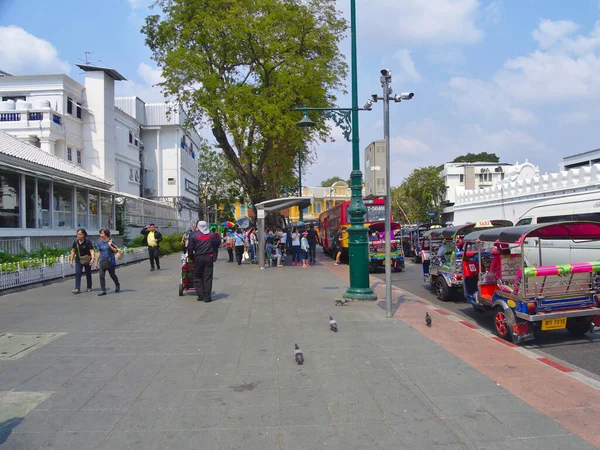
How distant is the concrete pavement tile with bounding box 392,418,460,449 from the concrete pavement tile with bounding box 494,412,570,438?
568 mm

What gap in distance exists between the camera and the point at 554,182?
798 inches

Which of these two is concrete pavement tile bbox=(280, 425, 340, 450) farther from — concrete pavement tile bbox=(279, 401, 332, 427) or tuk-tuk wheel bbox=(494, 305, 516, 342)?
tuk-tuk wheel bbox=(494, 305, 516, 342)

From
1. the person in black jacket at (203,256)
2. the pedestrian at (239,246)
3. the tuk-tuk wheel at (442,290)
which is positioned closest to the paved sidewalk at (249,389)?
the person in black jacket at (203,256)

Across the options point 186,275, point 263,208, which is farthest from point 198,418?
point 263,208

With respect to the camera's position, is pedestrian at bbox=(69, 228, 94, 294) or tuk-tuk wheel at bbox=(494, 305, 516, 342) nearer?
tuk-tuk wheel at bbox=(494, 305, 516, 342)

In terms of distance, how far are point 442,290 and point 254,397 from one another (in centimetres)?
782

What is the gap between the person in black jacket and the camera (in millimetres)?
10000

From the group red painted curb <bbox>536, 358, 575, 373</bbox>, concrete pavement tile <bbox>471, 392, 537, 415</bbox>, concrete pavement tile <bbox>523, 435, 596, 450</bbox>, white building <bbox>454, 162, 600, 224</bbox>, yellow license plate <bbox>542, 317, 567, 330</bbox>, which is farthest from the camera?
white building <bbox>454, 162, 600, 224</bbox>

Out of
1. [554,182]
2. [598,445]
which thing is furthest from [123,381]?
[554,182]

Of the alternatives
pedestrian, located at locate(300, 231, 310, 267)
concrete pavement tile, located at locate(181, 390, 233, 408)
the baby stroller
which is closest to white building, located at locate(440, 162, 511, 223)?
pedestrian, located at locate(300, 231, 310, 267)

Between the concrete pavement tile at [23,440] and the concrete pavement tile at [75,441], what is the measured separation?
0.24 ft

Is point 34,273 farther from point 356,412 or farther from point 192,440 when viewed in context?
point 356,412

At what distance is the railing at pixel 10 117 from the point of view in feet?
96.5

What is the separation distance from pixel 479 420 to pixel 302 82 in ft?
56.8
